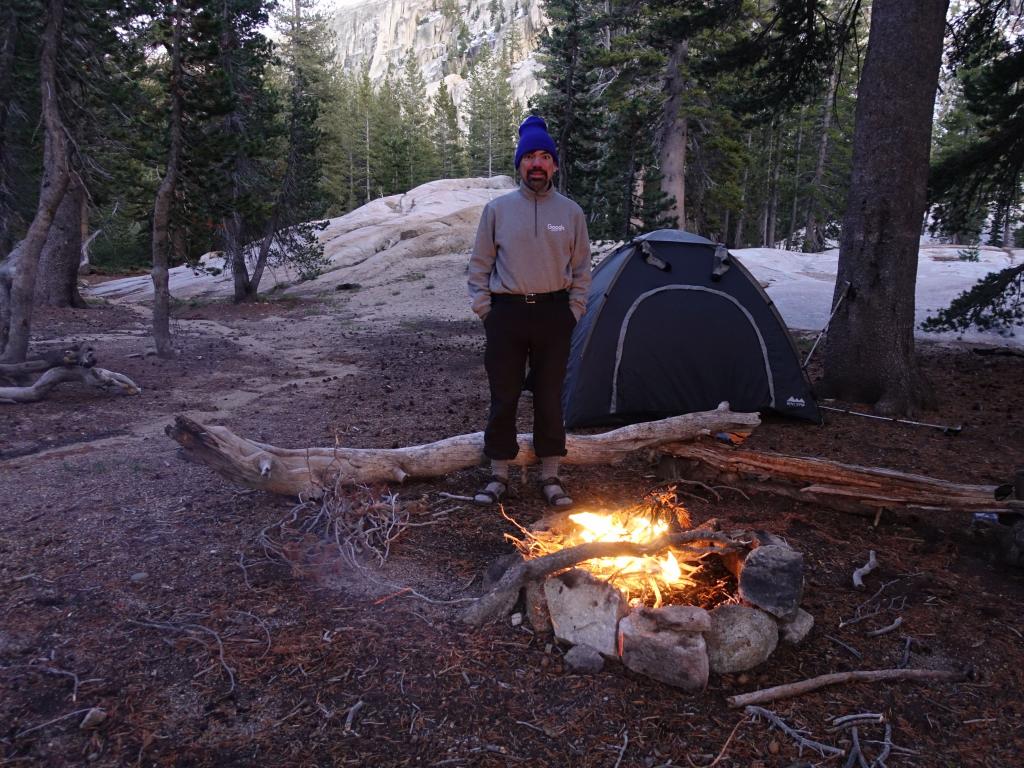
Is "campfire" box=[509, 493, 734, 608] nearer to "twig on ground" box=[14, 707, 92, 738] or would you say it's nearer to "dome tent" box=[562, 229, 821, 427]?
"twig on ground" box=[14, 707, 92, 738]

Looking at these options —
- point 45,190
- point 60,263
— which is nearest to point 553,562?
point 45,190

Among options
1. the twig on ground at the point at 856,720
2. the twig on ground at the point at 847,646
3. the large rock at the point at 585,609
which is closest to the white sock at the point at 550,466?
the large rock at the point at 585,609

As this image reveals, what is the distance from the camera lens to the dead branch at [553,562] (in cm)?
321

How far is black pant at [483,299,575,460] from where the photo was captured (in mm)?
4336

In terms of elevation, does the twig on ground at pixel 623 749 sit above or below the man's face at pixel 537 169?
below

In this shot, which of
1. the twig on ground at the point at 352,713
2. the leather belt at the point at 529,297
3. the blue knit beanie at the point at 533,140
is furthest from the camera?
the leather belt at the point at 529,297

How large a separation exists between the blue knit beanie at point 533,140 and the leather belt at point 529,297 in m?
0.82

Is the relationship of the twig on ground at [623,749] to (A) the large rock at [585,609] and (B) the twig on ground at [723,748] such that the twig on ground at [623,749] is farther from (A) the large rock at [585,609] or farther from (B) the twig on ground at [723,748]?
(A) the large rock at [585,609]

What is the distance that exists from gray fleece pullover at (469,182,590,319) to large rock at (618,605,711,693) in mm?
2085

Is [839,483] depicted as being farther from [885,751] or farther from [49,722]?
[49,722]

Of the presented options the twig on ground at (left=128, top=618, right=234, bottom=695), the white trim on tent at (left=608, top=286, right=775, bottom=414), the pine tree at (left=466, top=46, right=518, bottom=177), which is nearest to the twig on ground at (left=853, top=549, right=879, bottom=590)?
the white trim on tent at (left=608, top=286, right=775, bottom=414)

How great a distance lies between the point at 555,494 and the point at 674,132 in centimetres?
2052

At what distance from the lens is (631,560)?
3.33 metres

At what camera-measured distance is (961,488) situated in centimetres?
419
